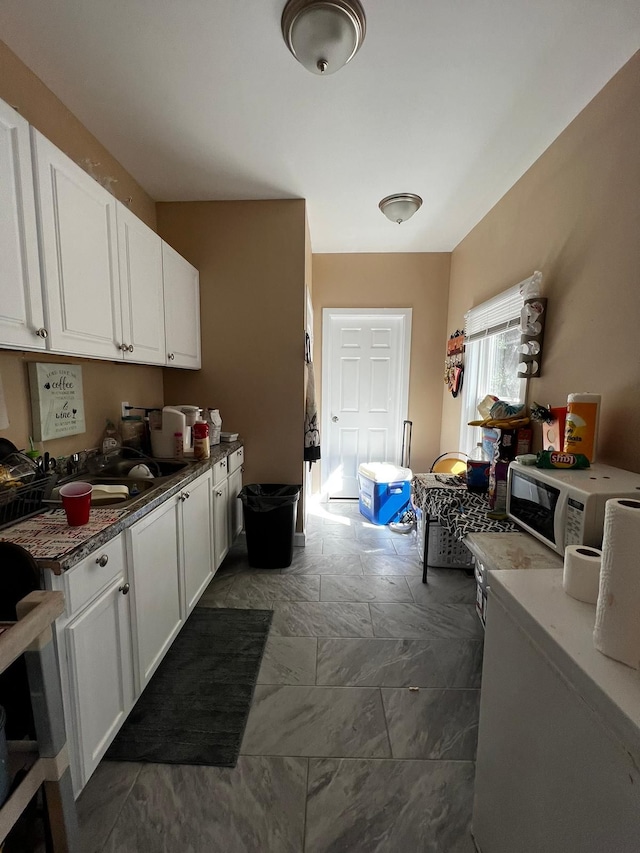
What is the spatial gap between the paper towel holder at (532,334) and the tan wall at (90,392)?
2.40 m

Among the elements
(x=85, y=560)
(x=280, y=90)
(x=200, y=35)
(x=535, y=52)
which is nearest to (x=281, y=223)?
(x=280, y=90)

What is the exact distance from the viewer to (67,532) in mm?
1132

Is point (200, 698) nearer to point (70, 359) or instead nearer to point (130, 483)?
point (130, 483)

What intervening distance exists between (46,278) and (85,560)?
3.22ft

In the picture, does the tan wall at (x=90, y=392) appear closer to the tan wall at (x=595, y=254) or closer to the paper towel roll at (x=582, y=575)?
the paper towel roll at (x=582, y=575)

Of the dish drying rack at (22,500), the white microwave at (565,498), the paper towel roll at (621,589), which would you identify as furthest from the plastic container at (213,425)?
the paper towel roll at (621,589)

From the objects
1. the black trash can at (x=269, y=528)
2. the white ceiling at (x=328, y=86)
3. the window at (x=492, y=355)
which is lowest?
the black trash can at (x=269, y=528)

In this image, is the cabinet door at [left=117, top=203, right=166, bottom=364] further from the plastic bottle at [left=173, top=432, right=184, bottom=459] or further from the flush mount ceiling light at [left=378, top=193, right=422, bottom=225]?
the flush mount ceiling light at [left=378, top=193, right=422, bottom=225]

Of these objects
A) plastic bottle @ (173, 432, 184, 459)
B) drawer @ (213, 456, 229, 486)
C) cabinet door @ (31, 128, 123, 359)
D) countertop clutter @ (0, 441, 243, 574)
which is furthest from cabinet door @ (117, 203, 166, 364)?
countertop clutter @ (0, 441, 243, 574)

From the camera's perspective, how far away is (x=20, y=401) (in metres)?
1.54

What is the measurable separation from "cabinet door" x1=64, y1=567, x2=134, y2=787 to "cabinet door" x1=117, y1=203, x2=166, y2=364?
45.8 inches

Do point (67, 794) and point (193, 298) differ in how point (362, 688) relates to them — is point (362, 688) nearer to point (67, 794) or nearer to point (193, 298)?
point (67, 794)

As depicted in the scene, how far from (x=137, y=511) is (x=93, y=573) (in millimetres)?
257

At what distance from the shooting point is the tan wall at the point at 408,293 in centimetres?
372
